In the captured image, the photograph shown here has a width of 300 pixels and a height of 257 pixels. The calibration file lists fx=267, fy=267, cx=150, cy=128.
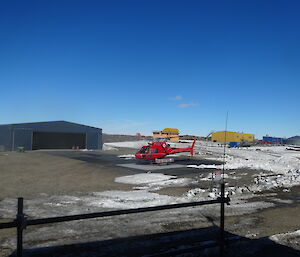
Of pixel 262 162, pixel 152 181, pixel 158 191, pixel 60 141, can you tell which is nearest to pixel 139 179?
pixel 152 181

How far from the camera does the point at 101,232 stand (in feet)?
23.6

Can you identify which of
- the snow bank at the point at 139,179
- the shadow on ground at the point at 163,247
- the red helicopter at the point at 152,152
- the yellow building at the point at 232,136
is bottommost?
the snow bank at the point at 139,179

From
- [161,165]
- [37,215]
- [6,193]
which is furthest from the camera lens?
[161,165]

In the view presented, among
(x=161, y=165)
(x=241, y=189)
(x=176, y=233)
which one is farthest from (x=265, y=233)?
(x=161, y=165)

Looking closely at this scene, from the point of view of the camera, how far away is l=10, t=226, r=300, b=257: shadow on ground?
218 inches

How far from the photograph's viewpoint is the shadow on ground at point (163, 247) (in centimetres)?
553

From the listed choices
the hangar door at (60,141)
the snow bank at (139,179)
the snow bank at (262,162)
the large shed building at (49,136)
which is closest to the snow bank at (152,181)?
the snow bank at (139,179)

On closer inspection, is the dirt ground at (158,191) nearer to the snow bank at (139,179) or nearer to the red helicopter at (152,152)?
the snow bank at (139,179)

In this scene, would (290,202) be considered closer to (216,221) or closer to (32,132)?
(216,221)

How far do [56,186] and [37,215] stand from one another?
5.97m

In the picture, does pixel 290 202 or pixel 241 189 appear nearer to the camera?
pixel 290 202

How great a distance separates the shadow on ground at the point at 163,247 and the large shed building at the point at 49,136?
41673 millimetres

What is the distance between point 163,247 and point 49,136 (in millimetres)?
49621

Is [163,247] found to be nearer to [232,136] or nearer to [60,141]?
[60,141]
